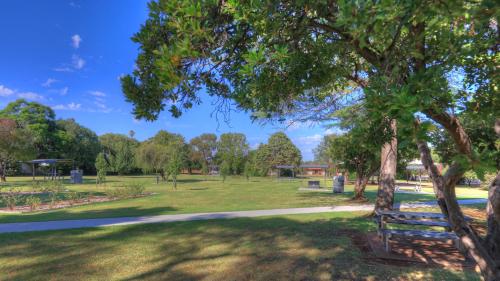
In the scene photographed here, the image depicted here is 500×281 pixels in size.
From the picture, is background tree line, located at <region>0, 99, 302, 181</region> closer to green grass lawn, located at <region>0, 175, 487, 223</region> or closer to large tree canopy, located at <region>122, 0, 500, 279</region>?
green grass lawn, located at <region>0, 175, 487, 223</region>

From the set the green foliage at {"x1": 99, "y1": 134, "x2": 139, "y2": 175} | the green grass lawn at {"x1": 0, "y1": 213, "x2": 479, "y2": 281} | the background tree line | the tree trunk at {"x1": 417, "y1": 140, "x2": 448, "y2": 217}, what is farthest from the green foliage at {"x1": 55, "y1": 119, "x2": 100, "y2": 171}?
the tree trunk at {"x1": 417, "y1": 140, "x2": 448, "y2": 217}

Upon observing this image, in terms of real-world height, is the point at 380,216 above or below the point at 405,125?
below

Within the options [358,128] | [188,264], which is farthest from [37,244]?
[358,128]

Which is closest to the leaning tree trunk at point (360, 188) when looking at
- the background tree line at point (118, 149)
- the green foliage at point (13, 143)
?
the background tree line at point (118, 149)

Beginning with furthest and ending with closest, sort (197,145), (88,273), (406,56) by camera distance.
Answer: (197,145), (88,273), (406,56)

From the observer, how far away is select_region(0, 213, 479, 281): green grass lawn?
5109 millimetres

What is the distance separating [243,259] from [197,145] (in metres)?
81.8

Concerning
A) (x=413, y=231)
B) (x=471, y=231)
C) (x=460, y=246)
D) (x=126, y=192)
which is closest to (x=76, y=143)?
(x=126, y=192)

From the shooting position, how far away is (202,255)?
6.18 metres

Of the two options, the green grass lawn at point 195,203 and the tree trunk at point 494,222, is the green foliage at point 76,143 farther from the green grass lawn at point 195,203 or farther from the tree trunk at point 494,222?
the tree trunk at point 494,222

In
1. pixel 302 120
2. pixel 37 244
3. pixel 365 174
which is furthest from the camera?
pixel 365 174

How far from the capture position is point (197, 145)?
86.4 meters

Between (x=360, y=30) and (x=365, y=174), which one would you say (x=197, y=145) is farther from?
(x=360, y=30)

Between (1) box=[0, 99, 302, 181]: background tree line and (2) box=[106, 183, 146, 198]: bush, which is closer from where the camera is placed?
(2) box=[106, 183, 146, 198]: bush
